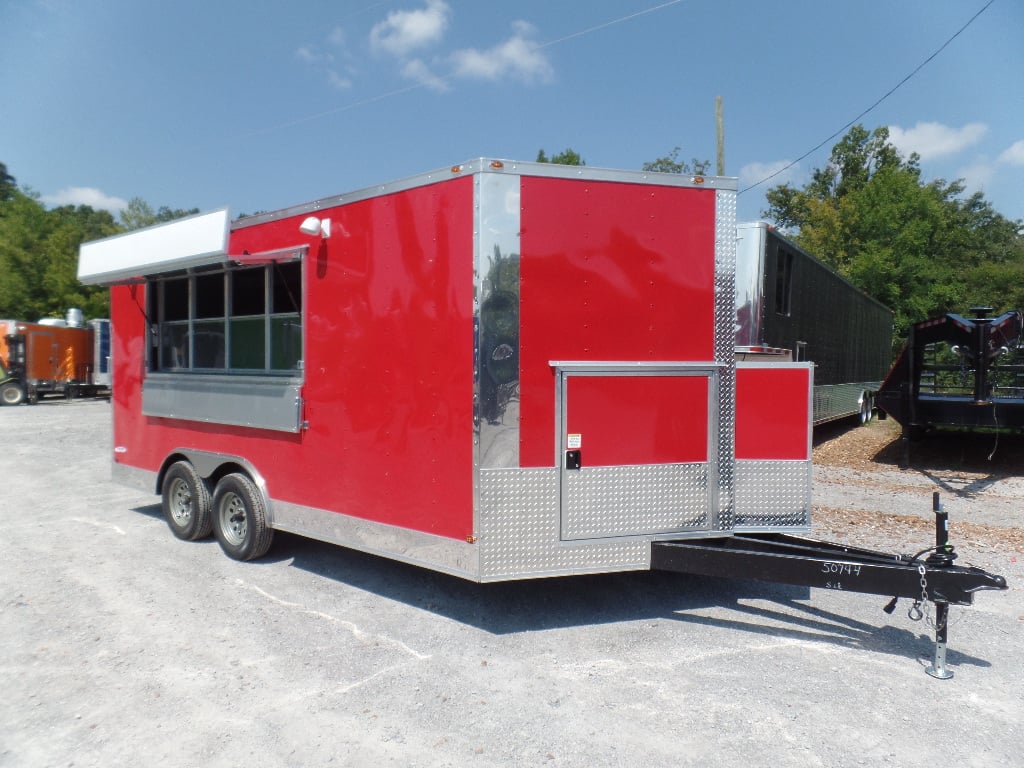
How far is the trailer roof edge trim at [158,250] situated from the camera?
4.99 meters

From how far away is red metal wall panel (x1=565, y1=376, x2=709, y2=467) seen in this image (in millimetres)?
4129

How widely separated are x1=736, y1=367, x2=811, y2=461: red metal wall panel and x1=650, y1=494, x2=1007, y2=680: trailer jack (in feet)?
1.96

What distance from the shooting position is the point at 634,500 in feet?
13.9

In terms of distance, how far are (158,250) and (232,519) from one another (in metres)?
2.30

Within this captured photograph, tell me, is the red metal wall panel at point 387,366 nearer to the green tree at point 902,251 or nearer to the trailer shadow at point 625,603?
the trailer shadow at point 625,603

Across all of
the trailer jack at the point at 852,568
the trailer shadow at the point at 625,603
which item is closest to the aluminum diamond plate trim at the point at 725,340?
the trailer jack at the point at 852,568

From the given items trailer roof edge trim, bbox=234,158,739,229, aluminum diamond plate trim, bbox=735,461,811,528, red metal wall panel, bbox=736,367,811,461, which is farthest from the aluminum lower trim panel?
trailer roof edge trim, bbox=234,158,739,229

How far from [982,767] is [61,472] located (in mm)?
11474

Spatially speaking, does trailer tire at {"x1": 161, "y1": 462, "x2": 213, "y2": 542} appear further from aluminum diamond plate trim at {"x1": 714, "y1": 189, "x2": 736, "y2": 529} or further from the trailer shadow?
aluminum diamond plate trim at {"x1": 714, "y1": 189, "x2": 736, "y2": 529}

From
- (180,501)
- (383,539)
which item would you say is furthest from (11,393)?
(383,539)

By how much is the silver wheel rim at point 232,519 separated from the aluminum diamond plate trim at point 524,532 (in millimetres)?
2630

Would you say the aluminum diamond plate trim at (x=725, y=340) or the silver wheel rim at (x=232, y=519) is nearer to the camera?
the aluminum diamond plate trim at (x=725, y=340)

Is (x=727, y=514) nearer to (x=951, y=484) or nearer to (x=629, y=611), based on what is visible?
(x=629, y=611)

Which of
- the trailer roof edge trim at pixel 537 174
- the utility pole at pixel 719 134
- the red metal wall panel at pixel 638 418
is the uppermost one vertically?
the utility pole at pixel 719 134
